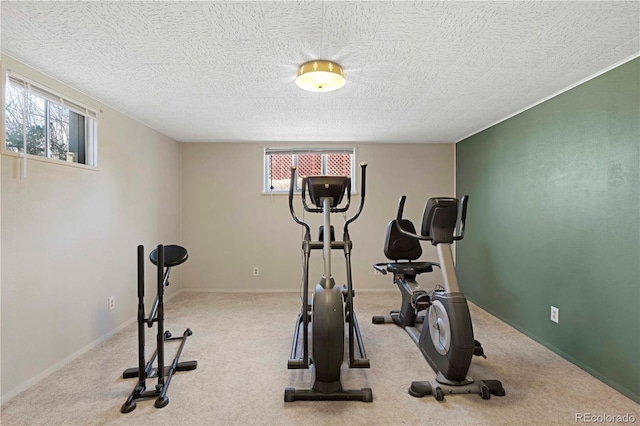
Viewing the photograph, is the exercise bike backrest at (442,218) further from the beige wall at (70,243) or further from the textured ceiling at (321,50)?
the beige wall at (70,243)

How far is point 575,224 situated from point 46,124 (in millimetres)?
4182

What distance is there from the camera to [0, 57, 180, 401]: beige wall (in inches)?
80.7

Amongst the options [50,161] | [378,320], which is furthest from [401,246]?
[50,161]

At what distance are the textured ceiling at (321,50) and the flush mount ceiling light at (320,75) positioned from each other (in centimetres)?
6

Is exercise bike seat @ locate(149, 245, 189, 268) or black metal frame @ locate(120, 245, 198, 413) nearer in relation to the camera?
black metal frame @ locate(120, 245, 198, 413)

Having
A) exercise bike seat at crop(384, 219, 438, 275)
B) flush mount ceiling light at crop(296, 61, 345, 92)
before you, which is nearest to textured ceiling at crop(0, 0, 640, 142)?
flush mount ceiling light at crop(296, 61, 345, 92)

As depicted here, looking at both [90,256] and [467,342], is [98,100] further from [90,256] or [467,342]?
[467,342]

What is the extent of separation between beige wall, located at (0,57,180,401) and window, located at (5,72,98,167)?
0.28 feet

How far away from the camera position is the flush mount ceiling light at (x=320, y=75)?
206 cm

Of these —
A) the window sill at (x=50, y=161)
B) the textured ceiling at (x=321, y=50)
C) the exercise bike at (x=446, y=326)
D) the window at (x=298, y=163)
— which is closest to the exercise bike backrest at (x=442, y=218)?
the exercise bike at (x=446, y=326)

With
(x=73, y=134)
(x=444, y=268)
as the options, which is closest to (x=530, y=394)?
(x=444, y=268)

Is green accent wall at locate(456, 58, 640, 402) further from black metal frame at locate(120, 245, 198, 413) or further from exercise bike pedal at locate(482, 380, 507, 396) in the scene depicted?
black metal frame at locate(120, 245, 198, 413)

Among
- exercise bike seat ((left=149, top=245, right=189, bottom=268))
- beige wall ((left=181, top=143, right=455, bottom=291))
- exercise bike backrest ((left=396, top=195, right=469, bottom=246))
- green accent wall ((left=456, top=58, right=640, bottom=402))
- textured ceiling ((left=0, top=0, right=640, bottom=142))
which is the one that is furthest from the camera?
beige wall ((left=181, top=143, right=455, bottom=291))

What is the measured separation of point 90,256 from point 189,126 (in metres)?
1.78
